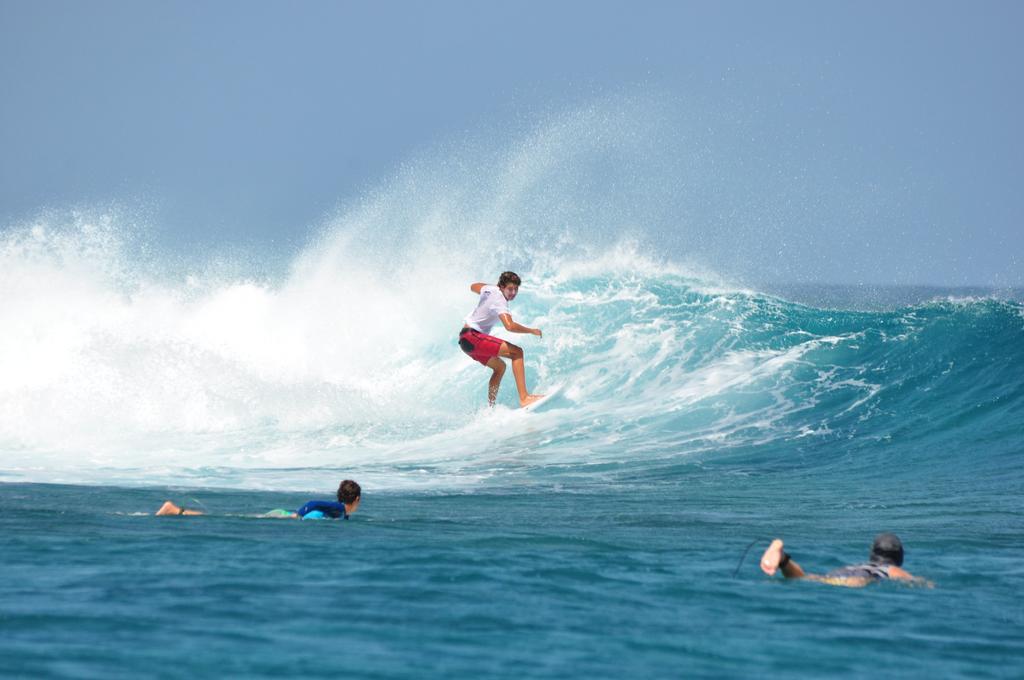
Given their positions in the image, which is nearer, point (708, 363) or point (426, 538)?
point (426, 538)

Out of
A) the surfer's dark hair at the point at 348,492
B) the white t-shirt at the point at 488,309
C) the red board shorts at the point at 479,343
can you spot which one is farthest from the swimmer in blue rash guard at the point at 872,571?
the red board shorts at the point at 479,343

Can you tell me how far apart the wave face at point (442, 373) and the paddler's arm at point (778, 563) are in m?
5.96

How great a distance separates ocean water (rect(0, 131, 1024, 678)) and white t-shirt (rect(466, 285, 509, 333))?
1.51 meters

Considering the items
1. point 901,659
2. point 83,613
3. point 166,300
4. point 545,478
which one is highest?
point 166,300

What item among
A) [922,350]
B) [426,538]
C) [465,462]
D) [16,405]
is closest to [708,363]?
[922,350]

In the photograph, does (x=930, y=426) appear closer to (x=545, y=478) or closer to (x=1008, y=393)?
(x=1008, y=393)

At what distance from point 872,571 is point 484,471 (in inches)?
271

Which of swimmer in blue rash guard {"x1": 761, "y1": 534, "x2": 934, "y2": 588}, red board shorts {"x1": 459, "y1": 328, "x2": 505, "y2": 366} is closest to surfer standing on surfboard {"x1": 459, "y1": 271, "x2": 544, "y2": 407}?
red board shorts {"x1": 459, "y1": 328, "x2": 505, "y2": 366}

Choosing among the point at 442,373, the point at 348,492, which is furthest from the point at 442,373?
the point at 348,492

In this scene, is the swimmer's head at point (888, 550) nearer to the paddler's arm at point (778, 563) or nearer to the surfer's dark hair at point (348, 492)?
the paddler's arm at point (778, 563)

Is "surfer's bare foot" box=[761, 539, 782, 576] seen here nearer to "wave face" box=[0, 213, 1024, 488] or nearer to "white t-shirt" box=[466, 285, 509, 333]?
"wave face" box=[0, 213, 1024, 488]

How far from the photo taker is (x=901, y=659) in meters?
5.56

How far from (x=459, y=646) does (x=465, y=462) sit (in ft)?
29.9

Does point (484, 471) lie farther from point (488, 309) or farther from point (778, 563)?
point (778, 563)
